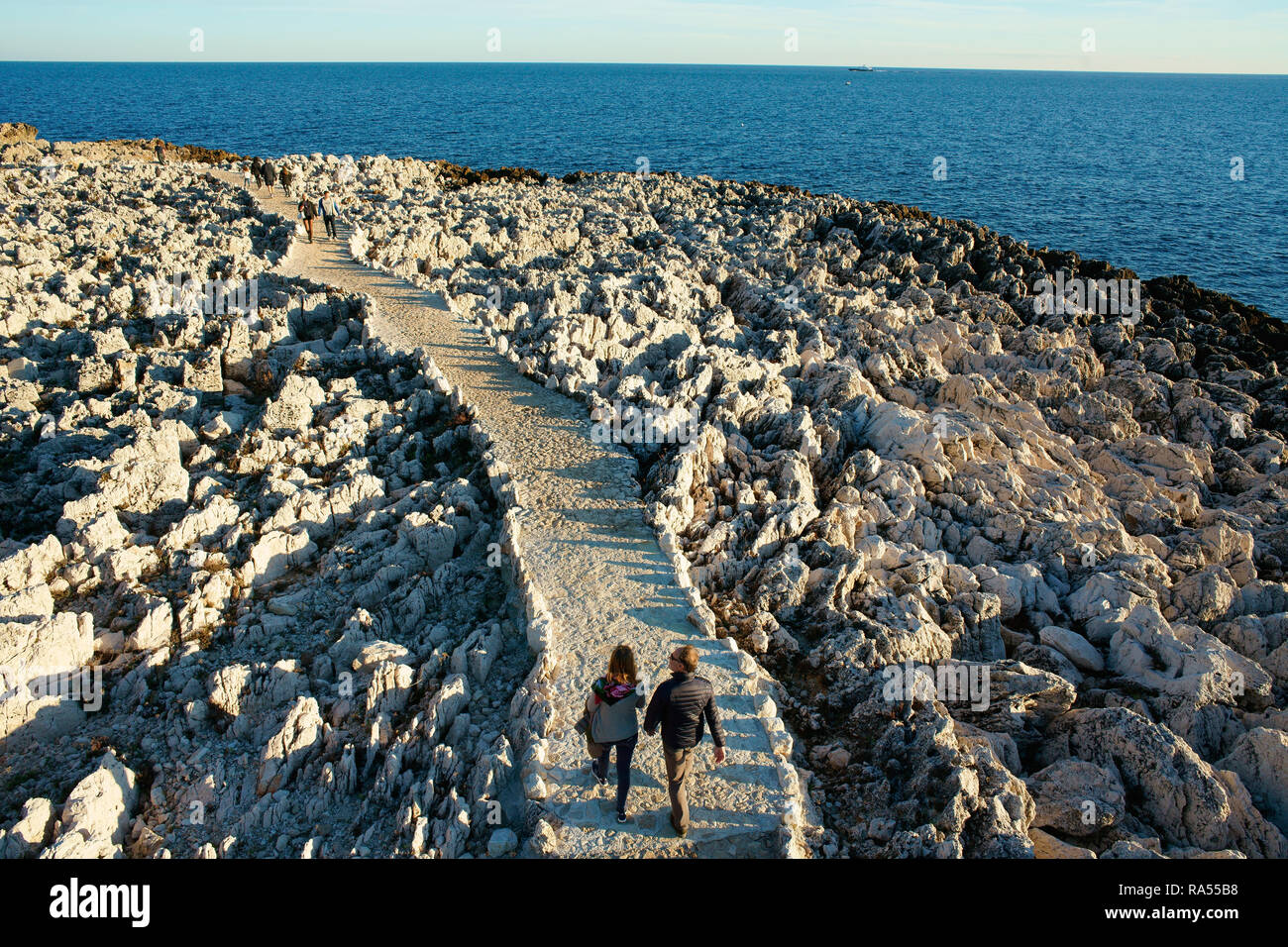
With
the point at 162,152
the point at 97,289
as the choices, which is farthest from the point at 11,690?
the point at 162,152

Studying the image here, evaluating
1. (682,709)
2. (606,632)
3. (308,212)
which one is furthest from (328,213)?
(682,709)

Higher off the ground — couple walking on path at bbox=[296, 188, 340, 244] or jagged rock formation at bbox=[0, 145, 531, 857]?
couple walking on path at bbox=[296, 188, 340, 244]

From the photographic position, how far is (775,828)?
927 centimetres

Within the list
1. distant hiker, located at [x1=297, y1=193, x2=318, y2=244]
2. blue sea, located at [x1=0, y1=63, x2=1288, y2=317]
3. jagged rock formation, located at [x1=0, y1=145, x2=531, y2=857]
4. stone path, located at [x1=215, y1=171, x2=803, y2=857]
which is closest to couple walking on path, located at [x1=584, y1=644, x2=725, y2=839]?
stone path, located at [x1=215, y1=171, x2=803, y2=857]

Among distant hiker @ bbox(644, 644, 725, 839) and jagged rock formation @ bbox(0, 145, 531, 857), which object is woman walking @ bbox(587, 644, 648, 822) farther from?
jagged rock formation @ bbox(0, 145, 531, 857)

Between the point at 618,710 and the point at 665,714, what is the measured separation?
0.54 metres

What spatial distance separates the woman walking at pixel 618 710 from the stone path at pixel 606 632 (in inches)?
30.4

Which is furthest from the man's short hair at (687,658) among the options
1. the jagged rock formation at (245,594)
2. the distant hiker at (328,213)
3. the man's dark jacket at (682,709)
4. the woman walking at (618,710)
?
the distant hiker at (328,213)

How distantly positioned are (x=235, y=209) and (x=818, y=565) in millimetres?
33912

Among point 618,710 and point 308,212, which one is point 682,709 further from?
point 308,212

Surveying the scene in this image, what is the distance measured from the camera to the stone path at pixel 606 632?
364 inches

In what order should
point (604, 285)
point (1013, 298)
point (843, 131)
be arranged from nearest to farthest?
point (604, 285)
point (1013, 298)
point (843, 131)

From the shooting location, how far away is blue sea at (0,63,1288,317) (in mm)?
56719

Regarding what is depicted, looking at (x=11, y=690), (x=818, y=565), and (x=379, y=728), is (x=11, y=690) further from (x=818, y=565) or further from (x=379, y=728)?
(x=818, y=565)
